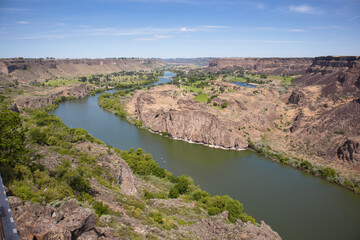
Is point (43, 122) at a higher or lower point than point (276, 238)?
higher

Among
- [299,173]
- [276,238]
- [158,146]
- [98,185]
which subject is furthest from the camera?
[158,146]

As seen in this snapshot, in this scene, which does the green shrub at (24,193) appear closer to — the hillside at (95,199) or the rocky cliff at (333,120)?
the hillside at (95,199)

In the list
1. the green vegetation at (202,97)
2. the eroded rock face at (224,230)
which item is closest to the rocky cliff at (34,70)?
the green vegetation at (202,97)

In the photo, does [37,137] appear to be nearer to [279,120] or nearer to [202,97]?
[202,97]

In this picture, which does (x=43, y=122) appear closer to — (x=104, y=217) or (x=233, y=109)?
(x=104, y=217)

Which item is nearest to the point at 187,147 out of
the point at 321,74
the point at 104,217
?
the point at 104,217

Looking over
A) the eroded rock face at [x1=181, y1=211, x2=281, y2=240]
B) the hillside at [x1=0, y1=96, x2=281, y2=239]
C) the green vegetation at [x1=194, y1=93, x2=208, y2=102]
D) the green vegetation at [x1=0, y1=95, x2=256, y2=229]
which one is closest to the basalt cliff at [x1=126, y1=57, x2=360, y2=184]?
the green vegetation at [x1=194, y1=93, x2=208, y2=102]
